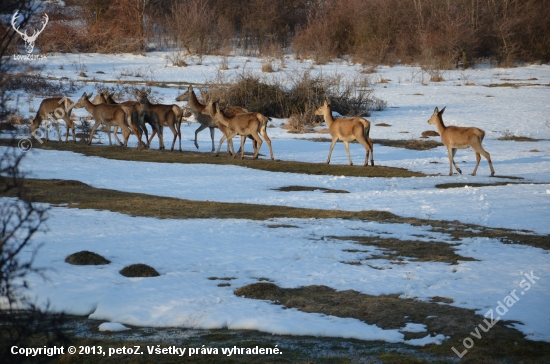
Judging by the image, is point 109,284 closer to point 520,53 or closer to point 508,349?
point 508,349

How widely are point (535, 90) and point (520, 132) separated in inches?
479

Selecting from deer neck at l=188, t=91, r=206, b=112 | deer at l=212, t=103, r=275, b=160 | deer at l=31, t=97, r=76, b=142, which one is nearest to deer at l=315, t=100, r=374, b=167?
deer at l=212, t=103, r=275, b=160

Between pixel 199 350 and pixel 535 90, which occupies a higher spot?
pixel 535 90

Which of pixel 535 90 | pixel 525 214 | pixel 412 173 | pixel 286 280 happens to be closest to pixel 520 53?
pixel 535 90

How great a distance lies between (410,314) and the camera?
8297 mm

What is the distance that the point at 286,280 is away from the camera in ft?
32.7

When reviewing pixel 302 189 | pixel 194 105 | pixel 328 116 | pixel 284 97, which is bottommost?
pixel 302 189

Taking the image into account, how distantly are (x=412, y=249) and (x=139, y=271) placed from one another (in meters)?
4.58

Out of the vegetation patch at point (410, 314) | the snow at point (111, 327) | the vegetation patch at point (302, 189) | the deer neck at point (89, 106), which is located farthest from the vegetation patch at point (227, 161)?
the snow at point (111, 327)

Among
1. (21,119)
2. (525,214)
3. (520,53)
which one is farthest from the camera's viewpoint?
(520,53)

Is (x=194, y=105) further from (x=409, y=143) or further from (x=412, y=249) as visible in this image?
(x=412, y=249)

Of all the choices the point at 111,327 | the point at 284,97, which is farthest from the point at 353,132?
the point at 111,327

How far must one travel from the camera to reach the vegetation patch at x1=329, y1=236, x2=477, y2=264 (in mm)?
11078

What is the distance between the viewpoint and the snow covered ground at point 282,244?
27.9 ft
